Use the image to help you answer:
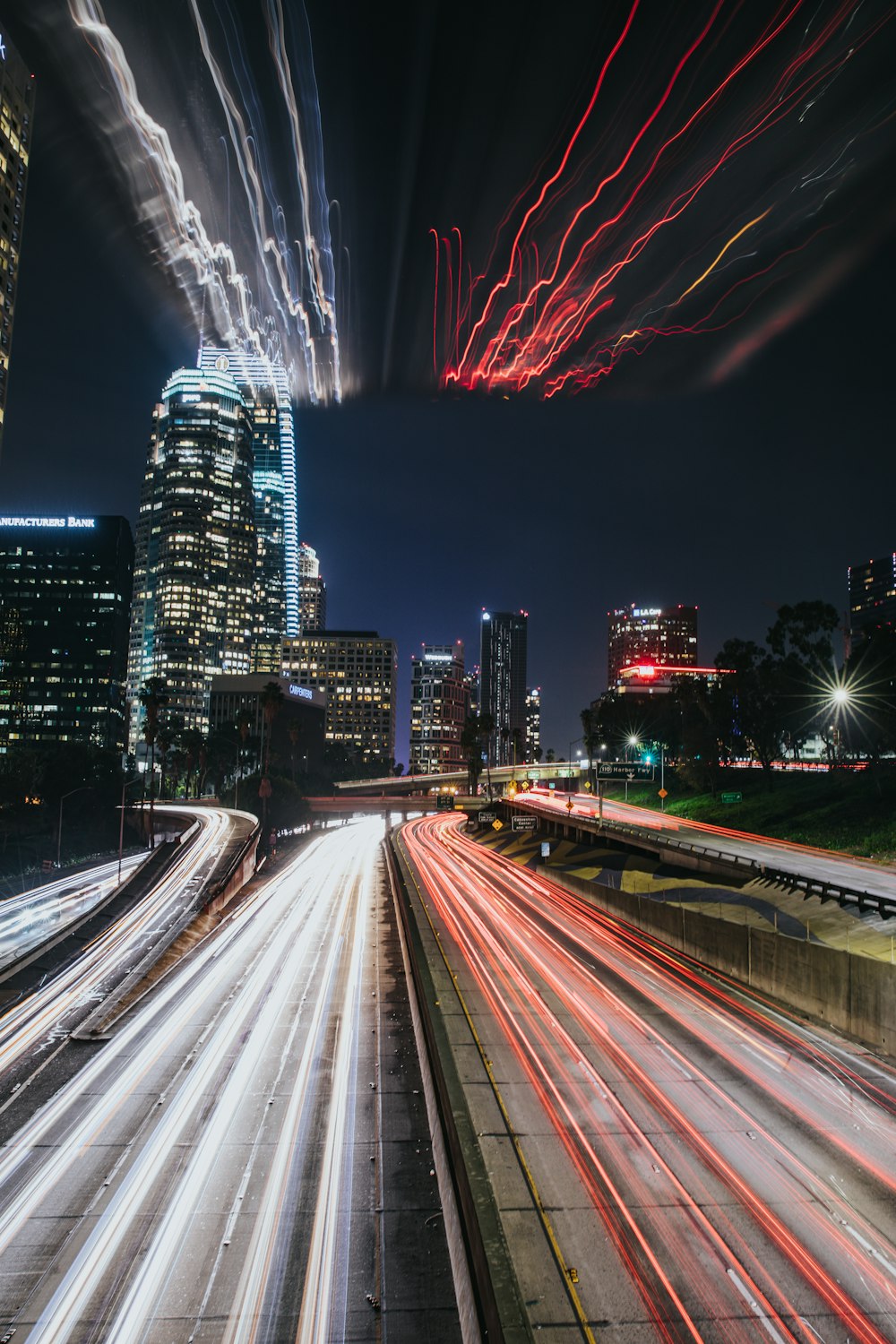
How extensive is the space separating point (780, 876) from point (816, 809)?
29331 millimetres

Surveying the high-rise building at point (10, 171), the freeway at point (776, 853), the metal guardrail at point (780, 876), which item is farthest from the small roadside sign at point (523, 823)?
the high-rise building at point (10, 171)

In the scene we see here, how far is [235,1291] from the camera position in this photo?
11.2 metres

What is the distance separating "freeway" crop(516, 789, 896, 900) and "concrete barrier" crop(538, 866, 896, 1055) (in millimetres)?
9706

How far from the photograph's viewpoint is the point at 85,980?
104 ft

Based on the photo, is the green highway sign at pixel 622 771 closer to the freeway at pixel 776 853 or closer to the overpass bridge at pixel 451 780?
the freeway at pixel 776 853

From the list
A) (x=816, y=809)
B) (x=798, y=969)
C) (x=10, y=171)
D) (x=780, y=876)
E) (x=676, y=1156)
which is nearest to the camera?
(x=676, y=1156)

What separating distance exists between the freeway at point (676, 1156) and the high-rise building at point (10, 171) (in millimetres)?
130387

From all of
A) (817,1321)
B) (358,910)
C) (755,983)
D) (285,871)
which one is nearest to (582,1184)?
(817,1321)

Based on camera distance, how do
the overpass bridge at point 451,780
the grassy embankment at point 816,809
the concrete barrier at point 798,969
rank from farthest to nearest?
the overpass bridge at point 451,780, the grassy embankment at point 816,809, the concrete barrier at point 798,969

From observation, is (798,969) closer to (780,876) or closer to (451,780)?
(780,876)

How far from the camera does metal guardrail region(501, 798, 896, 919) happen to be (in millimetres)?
31547

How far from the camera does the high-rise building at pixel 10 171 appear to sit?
117 metres

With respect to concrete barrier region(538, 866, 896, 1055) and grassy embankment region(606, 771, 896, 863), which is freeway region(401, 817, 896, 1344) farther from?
grassy embankment region(606, 771, 896, 863)

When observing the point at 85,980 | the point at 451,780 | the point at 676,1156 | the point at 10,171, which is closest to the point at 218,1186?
the point at 676,1156
